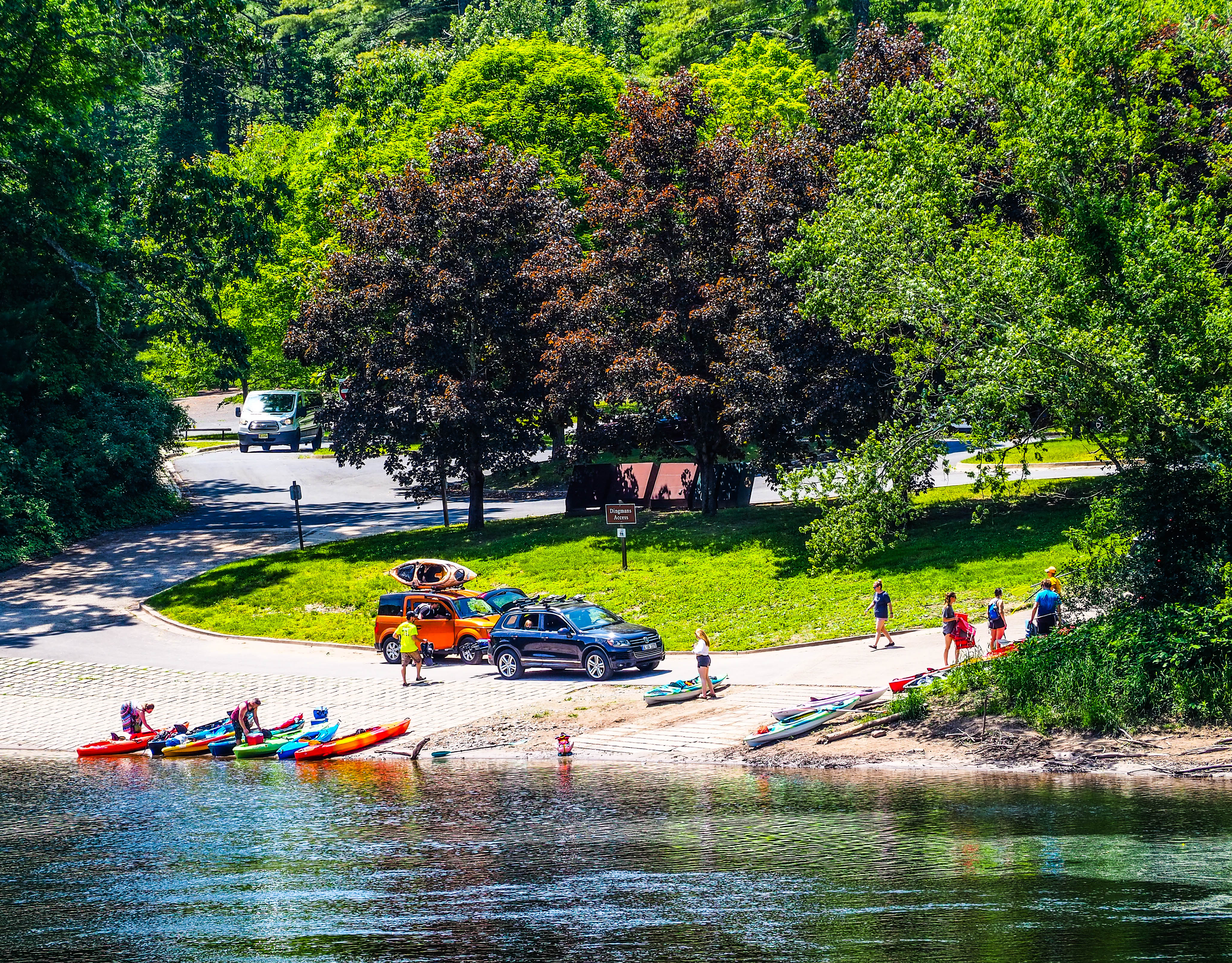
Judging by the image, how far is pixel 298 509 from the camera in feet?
147

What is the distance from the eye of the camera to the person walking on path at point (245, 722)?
28.3 metres

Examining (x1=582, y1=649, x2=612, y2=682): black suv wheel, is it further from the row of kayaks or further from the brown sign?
the brown sign

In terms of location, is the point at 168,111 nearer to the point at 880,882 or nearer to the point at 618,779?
the point at 618,779

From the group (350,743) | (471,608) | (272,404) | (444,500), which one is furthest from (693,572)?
(272,404)

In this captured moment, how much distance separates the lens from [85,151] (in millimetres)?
47406

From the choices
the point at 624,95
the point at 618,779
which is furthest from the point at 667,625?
the point at 624,95

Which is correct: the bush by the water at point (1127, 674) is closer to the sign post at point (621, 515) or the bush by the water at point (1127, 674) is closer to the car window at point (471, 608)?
the car window at point (471, 608)

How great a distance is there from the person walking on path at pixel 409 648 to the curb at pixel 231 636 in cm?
430

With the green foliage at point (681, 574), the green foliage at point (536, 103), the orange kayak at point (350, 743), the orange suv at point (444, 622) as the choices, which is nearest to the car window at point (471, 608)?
the orange suv at point (444, 622)

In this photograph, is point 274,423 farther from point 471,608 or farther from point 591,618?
point 591,618

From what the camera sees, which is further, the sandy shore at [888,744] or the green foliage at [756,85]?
the green foliage at [756,85]

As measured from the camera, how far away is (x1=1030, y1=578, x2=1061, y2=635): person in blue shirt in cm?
2548

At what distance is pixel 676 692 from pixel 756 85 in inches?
1675

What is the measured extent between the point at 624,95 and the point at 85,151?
20717mm
